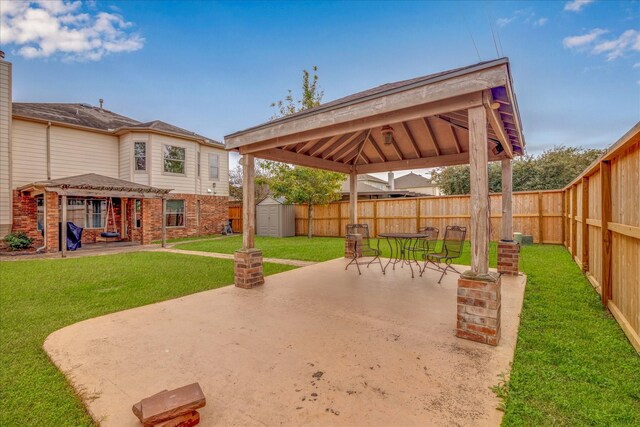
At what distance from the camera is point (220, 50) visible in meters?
10.9

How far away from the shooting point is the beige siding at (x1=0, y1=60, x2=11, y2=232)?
405 inches

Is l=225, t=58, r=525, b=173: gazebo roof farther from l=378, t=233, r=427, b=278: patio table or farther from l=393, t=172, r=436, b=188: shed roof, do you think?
l=393, t=172, r=436, b=188: shed roof

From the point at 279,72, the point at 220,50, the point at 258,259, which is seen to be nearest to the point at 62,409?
the point at 258,259

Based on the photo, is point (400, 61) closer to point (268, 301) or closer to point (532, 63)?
point (532, 63)

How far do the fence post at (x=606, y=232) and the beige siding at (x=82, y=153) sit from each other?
16318 millimetres

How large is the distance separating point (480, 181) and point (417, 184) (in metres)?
33.6

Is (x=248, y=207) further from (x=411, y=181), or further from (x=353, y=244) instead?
(x=411, y=181)

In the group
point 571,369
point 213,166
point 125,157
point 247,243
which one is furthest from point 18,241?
point 571,369

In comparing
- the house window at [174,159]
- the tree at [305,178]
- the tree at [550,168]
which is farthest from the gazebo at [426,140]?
the tree at [550,168]

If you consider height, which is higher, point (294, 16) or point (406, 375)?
point (294, 16)

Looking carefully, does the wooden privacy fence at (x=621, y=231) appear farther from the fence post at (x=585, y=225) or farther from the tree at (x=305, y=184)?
the tree at (x=305, y=184)

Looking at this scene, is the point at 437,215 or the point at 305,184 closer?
the point at 437,215

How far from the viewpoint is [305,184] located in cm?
1433

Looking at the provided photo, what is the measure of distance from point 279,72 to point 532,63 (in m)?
8.74
